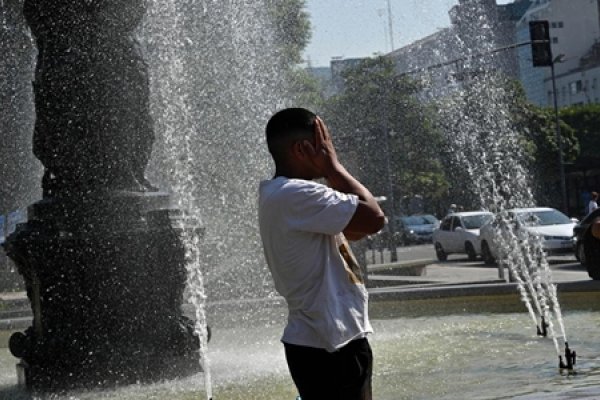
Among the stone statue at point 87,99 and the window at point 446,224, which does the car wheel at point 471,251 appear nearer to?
the window at point 446,224

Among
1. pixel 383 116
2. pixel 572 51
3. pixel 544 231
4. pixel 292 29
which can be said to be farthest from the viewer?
pixel 572 51

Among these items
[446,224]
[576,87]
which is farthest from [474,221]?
[576,87]

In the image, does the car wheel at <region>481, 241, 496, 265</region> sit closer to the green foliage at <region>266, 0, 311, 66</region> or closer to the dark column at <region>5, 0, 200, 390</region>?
the green foliage at <region>266, 0, 311, 66</region>

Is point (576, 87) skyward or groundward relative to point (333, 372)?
skyward

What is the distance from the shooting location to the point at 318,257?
3461 mm

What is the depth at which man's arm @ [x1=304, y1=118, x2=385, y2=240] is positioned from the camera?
3.45m

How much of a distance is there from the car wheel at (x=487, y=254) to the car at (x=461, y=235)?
0.94 m

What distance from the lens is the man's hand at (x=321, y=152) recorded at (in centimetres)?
353

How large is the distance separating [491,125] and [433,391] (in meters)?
33.1

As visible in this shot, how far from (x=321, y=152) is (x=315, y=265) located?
353mm

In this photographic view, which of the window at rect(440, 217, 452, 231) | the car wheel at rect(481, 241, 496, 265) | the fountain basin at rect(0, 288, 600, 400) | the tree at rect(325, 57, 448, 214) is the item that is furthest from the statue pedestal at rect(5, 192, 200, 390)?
the tree at rect(325, 57, 448, 214)

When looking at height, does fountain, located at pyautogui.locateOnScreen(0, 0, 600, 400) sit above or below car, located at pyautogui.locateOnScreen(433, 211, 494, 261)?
above

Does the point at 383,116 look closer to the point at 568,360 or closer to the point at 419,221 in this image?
the point at 419,221

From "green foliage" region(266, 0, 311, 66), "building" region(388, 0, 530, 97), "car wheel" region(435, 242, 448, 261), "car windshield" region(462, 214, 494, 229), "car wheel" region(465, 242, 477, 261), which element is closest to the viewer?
"car wheel" region(465, 242, 477, 261)
